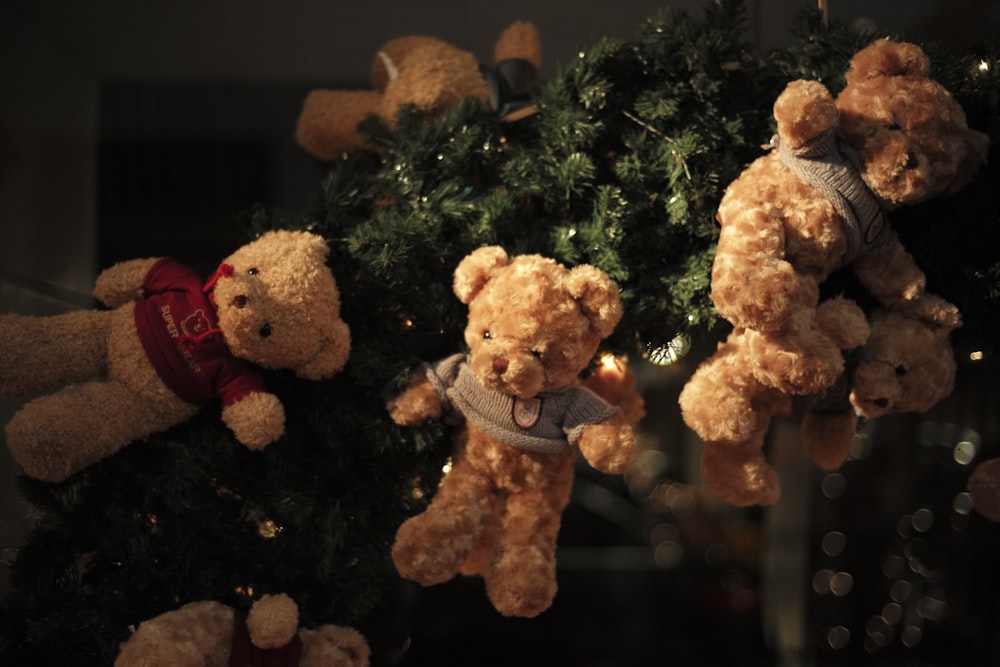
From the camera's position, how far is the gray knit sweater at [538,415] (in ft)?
3.27

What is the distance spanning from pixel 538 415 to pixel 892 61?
20.2 inches

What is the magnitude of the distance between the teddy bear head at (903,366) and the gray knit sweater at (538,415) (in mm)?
267

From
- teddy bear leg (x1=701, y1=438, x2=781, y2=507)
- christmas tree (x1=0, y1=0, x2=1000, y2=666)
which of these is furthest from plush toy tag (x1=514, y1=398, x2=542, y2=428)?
teddy bear leg (x1=701, y1=438, x2=781, y2=507)

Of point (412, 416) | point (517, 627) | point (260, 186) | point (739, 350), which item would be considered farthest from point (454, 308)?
point (517, 627)

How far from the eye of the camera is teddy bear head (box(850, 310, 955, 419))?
0.99 m

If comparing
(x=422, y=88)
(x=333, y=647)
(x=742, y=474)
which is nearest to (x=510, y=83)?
(x=422, y=88)

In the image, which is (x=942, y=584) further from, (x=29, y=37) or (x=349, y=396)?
(x=29, y=37)

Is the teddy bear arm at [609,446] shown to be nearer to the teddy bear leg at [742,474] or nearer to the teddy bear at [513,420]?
the teddy bear at [513,420]

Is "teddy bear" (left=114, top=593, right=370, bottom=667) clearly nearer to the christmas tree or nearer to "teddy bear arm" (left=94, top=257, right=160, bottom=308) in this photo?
the christmas tree

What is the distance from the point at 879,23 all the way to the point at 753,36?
0.55 feet

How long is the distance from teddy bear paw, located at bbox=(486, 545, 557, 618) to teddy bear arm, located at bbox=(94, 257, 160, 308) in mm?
503

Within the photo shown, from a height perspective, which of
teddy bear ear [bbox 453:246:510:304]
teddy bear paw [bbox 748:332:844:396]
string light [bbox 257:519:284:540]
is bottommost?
string light [bbox 257:519:284:540]

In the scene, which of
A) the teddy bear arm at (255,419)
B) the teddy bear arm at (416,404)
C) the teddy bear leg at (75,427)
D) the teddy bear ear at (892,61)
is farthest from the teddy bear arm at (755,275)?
the teddy bear leg at (75,427)

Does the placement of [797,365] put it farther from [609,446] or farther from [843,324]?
[609,446]
